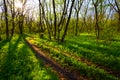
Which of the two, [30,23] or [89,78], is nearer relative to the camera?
[89,78]

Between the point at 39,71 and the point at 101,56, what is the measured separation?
6.80 m

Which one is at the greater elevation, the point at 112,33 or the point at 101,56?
the point at 112,33

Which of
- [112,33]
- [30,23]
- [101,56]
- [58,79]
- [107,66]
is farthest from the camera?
[30,23]

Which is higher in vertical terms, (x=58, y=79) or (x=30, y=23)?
(x=30, y=23)

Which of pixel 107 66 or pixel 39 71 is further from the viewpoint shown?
pixel 107 66

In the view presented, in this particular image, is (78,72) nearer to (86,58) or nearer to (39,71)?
(39,71)

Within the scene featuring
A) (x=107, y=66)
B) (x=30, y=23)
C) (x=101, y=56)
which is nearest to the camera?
(x=107, y=66)

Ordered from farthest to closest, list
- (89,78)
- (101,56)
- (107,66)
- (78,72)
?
(101,56)
(107,66)
(78,72)
(89,78)

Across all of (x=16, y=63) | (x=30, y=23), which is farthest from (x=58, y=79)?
(x=30, y=23)

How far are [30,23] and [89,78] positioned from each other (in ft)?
282

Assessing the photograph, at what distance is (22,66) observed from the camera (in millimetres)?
15188

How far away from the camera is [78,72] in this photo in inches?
539

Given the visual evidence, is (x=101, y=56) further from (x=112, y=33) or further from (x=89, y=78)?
(x=89, y=78)

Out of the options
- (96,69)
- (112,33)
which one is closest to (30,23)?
(112,33)
